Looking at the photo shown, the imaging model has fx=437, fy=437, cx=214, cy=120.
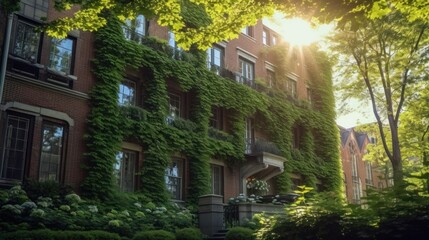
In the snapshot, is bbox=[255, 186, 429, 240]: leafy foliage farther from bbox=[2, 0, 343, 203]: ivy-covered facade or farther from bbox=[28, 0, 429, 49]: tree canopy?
bbox=[2, 0, 343, 203]: ivy-covered facade

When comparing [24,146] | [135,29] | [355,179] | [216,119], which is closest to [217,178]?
[216,119]

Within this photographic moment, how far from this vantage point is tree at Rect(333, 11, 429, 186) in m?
22.1

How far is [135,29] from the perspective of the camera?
20.5 metres

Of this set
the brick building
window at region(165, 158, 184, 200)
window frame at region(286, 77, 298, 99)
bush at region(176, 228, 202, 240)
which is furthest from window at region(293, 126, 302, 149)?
bush at region(176, 228, 202, 240)

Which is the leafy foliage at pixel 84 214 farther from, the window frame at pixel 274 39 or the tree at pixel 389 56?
the window frame at pixel 274 39

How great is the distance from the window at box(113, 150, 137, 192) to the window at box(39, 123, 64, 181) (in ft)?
8.02

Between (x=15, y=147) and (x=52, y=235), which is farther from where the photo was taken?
(x=15, y=147)

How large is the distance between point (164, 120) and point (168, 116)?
0.71 m

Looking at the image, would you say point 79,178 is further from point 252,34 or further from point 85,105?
point 252,34

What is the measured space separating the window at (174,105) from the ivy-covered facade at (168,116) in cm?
7

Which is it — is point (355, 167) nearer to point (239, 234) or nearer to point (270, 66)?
point (270, 66)

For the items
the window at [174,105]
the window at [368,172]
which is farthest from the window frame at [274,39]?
the window at [368,172]

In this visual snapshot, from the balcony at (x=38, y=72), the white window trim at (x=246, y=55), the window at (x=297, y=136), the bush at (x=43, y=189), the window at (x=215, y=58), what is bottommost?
the bush at (x=43, y=189)

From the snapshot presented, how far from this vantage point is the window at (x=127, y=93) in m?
19.2
